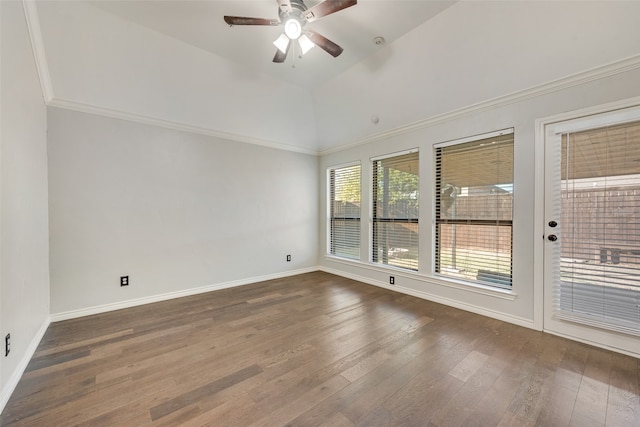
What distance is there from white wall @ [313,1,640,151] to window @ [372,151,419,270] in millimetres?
688

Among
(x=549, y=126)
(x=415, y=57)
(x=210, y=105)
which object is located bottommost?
(x=549, y=126)

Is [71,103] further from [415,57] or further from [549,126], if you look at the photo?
[549,126]

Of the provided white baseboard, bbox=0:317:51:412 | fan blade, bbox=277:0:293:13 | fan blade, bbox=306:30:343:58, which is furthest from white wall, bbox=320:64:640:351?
white baseboard, bbox=0:317:51:412

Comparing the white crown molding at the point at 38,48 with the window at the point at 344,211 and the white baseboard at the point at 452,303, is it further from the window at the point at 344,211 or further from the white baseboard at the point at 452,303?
the white baseboard at the point at 452,303

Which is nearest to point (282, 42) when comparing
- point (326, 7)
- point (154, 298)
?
point (326, 7)

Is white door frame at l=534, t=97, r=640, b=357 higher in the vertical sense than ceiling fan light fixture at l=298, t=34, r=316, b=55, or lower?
lower

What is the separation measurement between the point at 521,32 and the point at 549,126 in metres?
0.94

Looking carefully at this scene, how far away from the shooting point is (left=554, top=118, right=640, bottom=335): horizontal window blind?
2.18 m

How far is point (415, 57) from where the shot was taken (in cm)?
291

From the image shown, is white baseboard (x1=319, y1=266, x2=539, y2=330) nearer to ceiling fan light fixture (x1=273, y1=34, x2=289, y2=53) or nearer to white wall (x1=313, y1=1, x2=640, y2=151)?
white wall (x1=313, y1=1, x2=640, y2=151)

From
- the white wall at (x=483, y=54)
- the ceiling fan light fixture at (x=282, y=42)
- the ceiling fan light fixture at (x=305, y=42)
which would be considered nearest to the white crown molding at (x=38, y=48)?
the ceiling fan light fixture at (x=282, y=42)

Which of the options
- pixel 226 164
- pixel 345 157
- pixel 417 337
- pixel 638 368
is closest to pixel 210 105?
pixel 226 164

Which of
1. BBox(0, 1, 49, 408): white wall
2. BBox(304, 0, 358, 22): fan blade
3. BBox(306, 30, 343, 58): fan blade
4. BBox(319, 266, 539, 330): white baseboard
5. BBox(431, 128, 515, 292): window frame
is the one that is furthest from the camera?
BBox(431, 128, 515, 292): window frame

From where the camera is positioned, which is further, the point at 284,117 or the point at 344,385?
the point at 284,117
